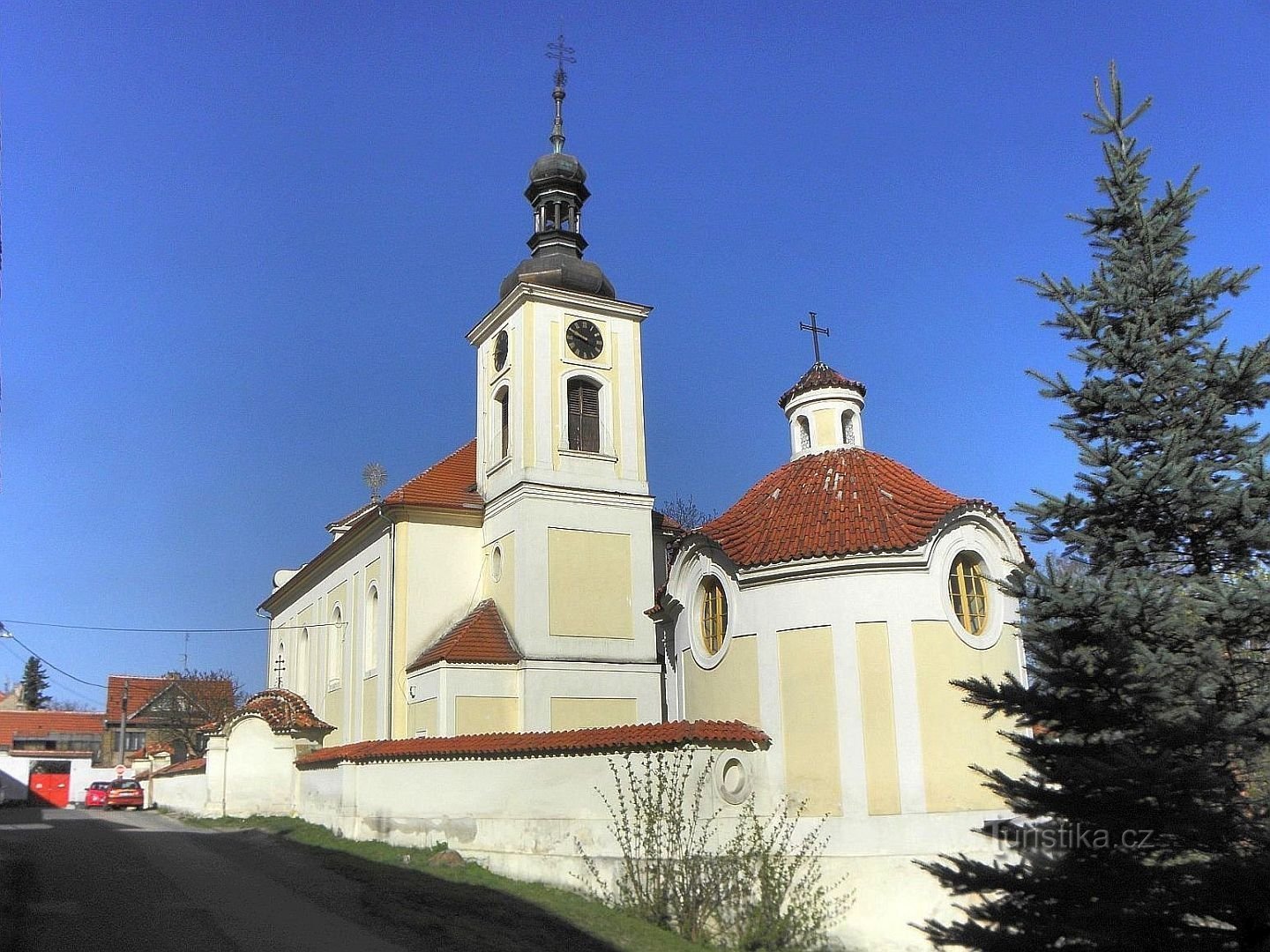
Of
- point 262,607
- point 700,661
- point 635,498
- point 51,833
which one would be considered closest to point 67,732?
point 262,607

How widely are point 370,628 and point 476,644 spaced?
5261 millimetres

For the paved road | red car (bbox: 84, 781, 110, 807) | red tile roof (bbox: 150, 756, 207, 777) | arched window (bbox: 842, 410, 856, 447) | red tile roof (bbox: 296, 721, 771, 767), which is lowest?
red car (bbox: 84, 781, 110, 807)

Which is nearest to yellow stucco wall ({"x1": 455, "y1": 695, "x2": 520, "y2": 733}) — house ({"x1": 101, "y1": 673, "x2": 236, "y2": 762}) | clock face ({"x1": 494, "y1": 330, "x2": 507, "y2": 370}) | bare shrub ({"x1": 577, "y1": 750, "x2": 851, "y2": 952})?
bare shrub ({"x1": 577, "y1": 750, "x2": 851, "y2": 952})

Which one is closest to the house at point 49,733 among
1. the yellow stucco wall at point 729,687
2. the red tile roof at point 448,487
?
the red tile roof at point 448,487

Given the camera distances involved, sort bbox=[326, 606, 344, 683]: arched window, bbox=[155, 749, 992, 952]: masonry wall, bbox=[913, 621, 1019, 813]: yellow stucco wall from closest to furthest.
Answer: bbox=[155, 749, 992, 952]: masonry wall → bbox=[913, 621, 1019, 813]: yellow stucco wall → bbox=[326, 606, 344, 683]: arched window

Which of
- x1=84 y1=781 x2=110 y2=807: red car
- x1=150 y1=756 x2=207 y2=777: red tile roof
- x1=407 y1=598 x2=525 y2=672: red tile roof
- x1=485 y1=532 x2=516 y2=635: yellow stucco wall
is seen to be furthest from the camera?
x1=84 y1=781 x2=110 y2=807: red car

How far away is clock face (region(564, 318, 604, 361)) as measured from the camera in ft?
84.0

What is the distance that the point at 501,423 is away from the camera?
2627 centimetres

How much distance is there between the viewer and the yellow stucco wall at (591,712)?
22.6m

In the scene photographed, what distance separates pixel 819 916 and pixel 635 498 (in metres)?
13.1

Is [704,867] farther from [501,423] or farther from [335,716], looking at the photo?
[335,716]

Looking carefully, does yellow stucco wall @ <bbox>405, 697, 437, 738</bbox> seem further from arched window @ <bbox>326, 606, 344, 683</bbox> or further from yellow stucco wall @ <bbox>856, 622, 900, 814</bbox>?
yellow stucco wall @ <bbox>856, 622, 900, 814</bbox>

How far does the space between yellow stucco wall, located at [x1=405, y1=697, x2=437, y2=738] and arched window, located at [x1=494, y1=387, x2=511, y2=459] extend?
6.47 metres

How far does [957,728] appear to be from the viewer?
1441 centimetres
